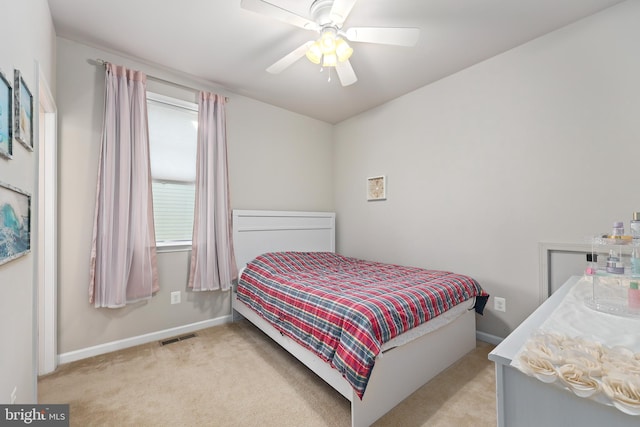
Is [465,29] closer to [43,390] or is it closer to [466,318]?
[466,318]

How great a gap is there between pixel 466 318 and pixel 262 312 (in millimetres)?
1729

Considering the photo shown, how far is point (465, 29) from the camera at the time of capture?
7.07 ft

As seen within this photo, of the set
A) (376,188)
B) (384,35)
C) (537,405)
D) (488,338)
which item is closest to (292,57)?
(384,35)

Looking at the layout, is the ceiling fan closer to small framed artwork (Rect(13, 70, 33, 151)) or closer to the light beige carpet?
small framed artwork (Rect(13, 70, 33, 151))

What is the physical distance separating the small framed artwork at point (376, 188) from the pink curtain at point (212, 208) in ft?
5.77

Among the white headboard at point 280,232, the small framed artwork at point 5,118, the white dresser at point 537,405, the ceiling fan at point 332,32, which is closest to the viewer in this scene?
the white dresser at point 537,405

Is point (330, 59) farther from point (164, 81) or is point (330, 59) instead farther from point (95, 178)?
point (95, 178)

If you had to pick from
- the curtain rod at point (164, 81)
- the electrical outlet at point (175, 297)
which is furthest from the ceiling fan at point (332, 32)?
the electrical outlet at point (175, 297)

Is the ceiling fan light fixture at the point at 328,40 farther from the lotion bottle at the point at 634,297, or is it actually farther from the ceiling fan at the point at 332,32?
the lotion bottle at the point at 634,297

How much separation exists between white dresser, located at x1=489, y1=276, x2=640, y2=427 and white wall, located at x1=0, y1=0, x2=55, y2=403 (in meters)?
1.82

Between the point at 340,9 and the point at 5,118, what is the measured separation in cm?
168

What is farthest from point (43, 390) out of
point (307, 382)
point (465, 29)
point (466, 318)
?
point (465, 29)

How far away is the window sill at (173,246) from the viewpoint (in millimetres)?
2707

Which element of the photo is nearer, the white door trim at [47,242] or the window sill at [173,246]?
the white door trim at [47,242]
